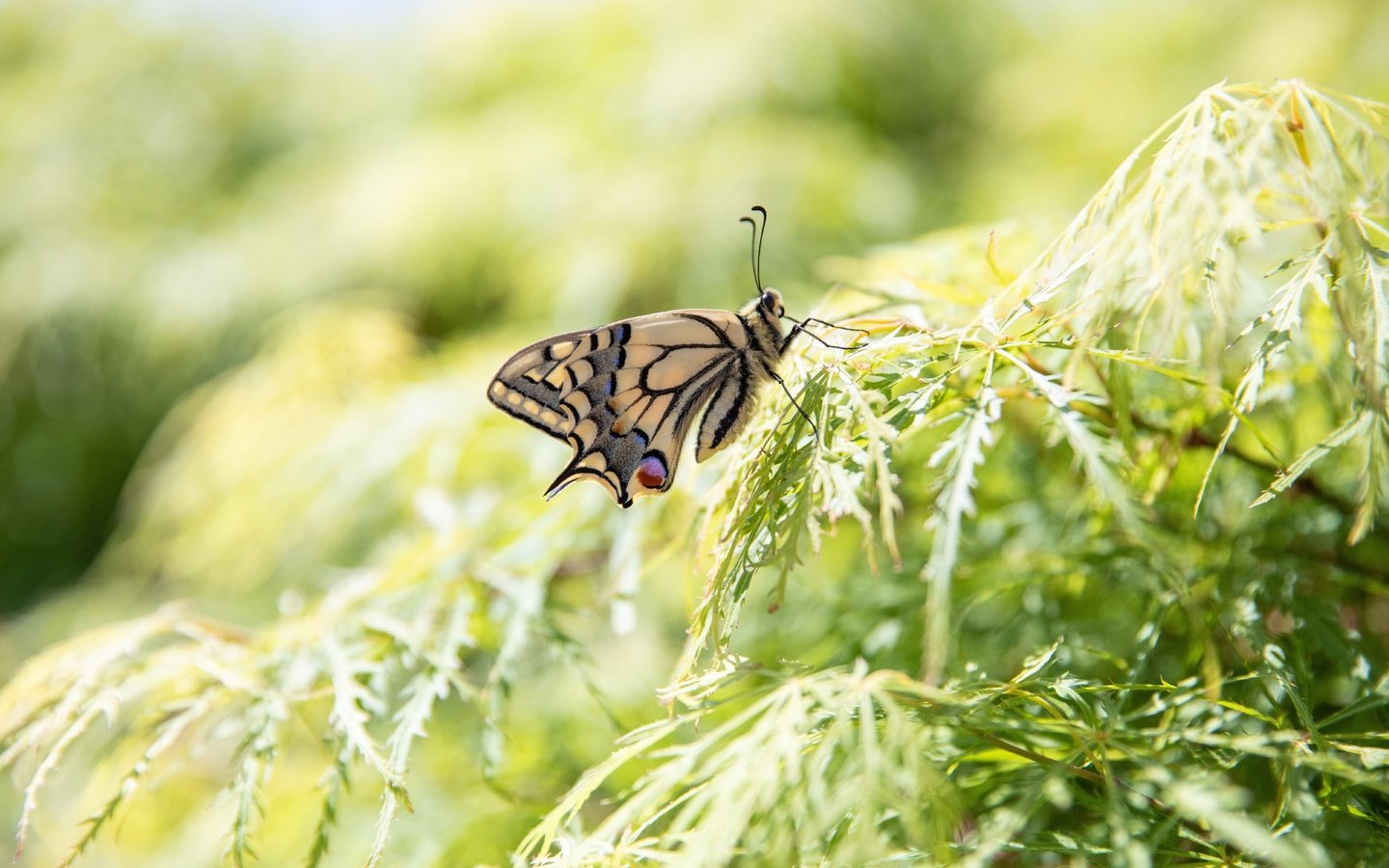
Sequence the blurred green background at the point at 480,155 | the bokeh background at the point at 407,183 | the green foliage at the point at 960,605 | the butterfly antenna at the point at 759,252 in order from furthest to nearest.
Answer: the blurred green background at the point at 480,155, the bokeh background at the point at 407,183, the butterfly antenna at the point at 759,252, the green foliage at the point at 960,605

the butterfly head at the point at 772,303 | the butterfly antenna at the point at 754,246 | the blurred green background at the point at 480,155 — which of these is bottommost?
the butterfly head at the point at 772,303

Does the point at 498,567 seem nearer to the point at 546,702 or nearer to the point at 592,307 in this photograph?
the point at 546,702

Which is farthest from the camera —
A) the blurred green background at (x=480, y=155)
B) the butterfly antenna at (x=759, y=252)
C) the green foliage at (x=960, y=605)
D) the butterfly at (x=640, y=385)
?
the blurred green background at (x=480, y=155)

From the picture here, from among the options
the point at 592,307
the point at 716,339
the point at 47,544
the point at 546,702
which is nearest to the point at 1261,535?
the point at 716,339

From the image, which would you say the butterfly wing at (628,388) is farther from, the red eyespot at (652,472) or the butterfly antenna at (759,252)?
the butterfly antenna at (759,252)

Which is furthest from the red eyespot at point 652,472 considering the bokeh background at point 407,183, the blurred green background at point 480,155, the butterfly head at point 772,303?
the blurred green background at point 480,155

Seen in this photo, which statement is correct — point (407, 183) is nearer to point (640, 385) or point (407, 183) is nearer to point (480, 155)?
point (480, 155)

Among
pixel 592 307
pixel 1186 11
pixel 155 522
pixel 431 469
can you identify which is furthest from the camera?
pixel 1186 11

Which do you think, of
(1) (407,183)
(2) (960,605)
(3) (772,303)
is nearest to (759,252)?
(3) (772,303)
